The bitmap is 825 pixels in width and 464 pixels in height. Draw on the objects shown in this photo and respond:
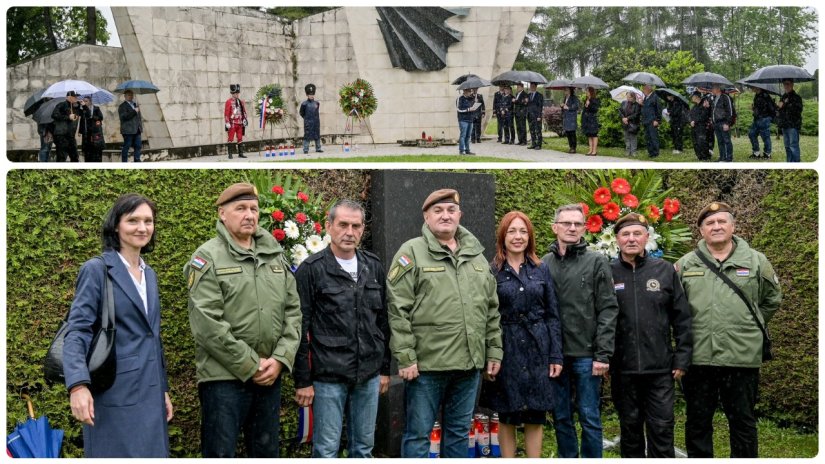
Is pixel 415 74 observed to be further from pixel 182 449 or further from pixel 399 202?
pixel 182 449

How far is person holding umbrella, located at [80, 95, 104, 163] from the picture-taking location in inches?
392

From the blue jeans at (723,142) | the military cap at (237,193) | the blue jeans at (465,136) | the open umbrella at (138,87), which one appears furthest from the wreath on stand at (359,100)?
the military cap at (237,193)

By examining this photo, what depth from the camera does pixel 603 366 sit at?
14.0 feet

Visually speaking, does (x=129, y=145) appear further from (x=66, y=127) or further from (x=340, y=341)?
(x=340, y=341)

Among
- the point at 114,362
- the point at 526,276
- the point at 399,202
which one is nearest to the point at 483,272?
the point at 526,276

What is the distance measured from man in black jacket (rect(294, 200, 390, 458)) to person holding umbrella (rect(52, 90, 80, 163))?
6834 millimetres

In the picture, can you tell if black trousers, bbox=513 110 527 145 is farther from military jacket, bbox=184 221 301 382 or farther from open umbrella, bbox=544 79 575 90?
military jacket, bbox=184 221 301 382

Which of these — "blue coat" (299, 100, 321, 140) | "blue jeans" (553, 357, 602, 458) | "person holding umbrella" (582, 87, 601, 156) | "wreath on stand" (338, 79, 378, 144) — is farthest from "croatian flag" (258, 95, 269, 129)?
"blue jeans" (553, 357, 602, 458)

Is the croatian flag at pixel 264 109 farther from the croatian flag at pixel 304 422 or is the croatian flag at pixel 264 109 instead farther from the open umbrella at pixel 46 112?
the croatian flag at pixel 304 422

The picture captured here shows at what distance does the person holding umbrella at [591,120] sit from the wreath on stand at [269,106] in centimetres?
567

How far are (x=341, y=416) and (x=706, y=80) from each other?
795 centimetres

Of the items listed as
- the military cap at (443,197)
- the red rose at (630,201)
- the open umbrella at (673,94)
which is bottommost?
the red rose at (630,201)

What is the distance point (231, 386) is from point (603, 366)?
6.59ft

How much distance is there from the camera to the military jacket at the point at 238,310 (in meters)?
3.73
